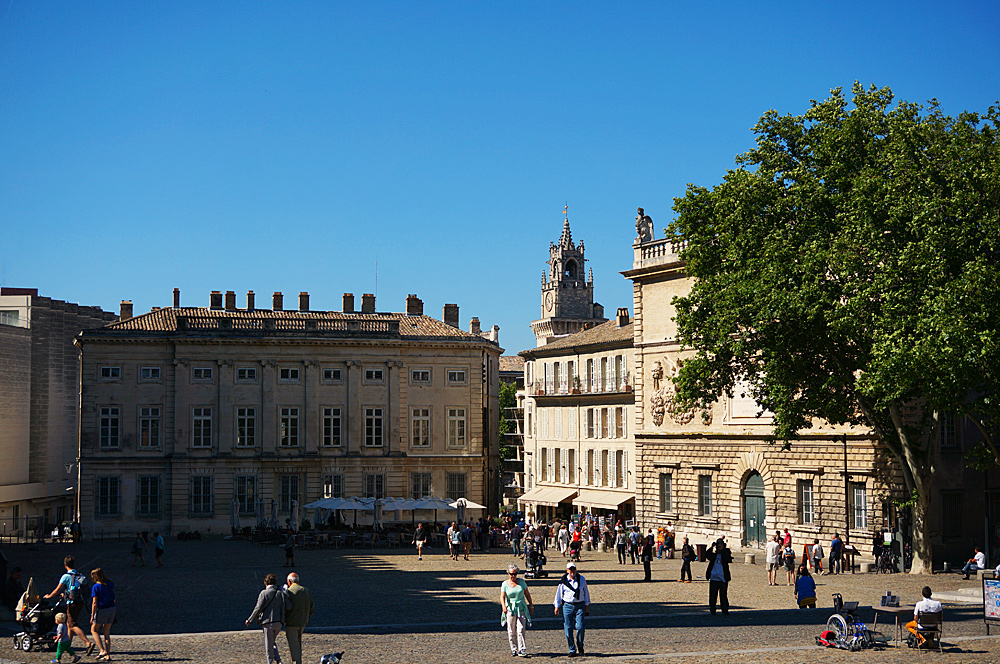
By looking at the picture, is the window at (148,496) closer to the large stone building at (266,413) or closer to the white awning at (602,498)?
the large stone building at (266,413)

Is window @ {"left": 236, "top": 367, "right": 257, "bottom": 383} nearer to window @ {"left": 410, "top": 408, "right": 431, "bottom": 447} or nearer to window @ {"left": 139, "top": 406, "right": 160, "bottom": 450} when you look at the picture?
window @ {"left": 139, "top": 406, "right": 160, "bottom": 450}

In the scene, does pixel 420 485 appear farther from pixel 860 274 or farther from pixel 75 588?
pixel 75 588

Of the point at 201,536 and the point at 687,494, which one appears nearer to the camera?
the point at 687,494

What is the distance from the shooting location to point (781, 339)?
34.2m

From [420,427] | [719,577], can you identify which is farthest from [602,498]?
[719,577]

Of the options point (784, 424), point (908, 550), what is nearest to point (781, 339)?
point (784, 424)

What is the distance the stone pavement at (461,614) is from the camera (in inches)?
763

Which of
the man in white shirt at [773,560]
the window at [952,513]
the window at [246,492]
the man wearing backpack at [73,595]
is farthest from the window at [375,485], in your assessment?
the man wearing backpack at [73,595]

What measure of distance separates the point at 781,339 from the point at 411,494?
111 ft

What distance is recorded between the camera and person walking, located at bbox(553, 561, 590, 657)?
739 inches

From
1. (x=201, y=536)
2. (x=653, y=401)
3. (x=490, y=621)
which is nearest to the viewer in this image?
(x=490, y=621)

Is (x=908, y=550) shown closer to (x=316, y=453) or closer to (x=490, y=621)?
(x=490, y=621)

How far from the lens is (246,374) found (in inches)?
2447

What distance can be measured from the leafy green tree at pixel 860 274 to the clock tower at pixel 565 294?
11217 cm
